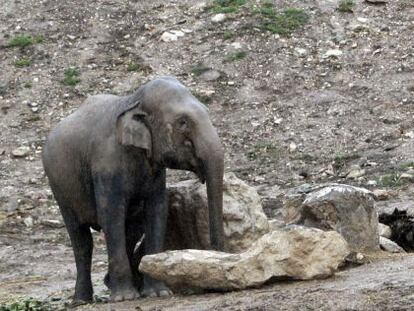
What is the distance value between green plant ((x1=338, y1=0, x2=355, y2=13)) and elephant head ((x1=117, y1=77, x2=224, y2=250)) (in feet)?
36.2

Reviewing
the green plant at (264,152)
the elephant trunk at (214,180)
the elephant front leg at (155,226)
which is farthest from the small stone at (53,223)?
the elephant trunk at (214,180)

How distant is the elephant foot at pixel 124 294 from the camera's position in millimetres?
8898

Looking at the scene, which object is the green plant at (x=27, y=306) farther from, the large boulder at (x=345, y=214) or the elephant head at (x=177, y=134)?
the large boulder at (x=345, y=214)

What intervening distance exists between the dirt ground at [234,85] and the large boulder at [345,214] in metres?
3.48

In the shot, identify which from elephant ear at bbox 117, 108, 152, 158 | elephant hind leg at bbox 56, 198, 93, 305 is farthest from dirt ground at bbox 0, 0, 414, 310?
elephant ear at bbox 117, 108, 152, 158

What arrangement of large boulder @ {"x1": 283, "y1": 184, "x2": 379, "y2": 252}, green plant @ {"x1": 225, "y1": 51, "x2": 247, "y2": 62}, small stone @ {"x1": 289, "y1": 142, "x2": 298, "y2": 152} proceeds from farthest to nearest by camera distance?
green plant @ {"x1": 225, "y1": 51, "x2": 247, "y2": 62} → small stone @ {"x1": 289, "y1": 142, "x2": 298, "y2": 152} → large boulder @ {"x1": 283, "y1": 184, "x2": 379, "y2": 252}

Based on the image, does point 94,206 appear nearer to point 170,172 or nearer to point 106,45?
point 170,172

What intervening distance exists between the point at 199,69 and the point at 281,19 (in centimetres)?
191

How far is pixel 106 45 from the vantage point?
63.5ft

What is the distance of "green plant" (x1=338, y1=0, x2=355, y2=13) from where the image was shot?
770 inches

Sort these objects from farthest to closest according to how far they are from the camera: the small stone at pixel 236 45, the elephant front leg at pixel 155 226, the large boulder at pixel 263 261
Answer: the small stone at pixel 236 45 → the elephant front leg at pixel 155 226 → the large boulder at pixel 263 261

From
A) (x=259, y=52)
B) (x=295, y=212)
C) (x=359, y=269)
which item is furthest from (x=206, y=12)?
(x=359, y=269)

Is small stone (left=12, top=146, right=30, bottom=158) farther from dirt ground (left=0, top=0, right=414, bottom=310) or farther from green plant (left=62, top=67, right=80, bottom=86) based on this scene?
green plant (left=62, top=67, right=80, bottom=86)

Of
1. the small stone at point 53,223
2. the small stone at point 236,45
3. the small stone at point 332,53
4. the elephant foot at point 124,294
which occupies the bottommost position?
the small stone at point 53,223
